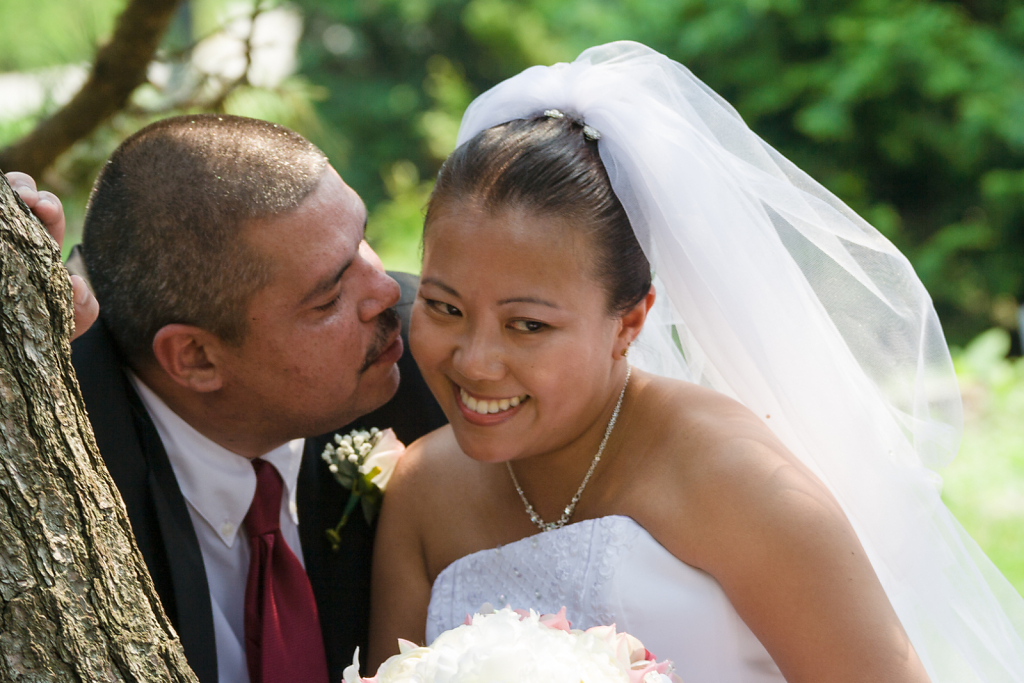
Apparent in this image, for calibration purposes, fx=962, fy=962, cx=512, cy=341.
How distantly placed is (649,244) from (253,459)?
1514 mm

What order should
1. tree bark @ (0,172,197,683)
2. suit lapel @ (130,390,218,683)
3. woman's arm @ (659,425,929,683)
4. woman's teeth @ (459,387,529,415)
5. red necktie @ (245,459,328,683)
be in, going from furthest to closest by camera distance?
red necktie @ (245,459,328,683) < suit lapel @ (130,390,218,683) < woman's teeth @ (459,387,529,415) < woman's arm @ (659,425,929,683) < tree bark @ (0,172,197,683)

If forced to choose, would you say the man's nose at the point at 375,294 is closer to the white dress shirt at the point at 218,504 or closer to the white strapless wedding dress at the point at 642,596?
the white dress shirt at the point at 218,504

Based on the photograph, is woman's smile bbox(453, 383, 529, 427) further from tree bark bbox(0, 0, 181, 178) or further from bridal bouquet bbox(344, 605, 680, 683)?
tree bark bbox(0, 0, 181, 178)

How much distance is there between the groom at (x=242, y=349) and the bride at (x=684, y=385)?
20.0 inches

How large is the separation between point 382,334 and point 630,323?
35.8 inches

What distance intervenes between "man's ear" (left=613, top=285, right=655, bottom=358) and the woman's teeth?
A: 0.29 meters

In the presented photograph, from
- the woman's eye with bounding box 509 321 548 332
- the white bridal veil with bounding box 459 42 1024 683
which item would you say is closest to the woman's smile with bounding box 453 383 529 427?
the woman's eye with bounding box 509 321 548 332

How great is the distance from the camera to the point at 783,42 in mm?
9648

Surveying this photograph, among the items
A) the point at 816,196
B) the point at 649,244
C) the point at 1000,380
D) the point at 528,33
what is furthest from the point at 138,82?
the point at 528,33

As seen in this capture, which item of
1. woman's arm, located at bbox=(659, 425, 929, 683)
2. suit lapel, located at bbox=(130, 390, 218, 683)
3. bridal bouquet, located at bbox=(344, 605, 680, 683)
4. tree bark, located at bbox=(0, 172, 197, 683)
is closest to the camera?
tree bark, located at bbox=(0, 172, 197, 683)

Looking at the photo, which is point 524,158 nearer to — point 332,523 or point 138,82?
point 332,523

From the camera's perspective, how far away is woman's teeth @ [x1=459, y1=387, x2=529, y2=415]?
240 centimetres

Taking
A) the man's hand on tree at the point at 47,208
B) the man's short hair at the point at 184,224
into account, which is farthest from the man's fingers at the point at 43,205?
the man's short hair at the point at 184,224

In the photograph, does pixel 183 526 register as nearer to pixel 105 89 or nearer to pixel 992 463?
pixel 105 89
